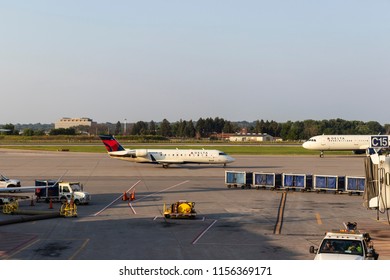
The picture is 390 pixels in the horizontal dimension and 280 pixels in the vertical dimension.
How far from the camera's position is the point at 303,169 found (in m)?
75.9

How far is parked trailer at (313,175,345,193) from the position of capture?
2032 inches

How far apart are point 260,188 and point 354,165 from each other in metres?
35.1

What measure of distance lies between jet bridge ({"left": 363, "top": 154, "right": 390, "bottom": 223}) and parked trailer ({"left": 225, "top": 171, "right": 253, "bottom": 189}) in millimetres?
29304

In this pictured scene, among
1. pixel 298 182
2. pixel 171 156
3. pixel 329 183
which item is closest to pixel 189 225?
pixel 298 182

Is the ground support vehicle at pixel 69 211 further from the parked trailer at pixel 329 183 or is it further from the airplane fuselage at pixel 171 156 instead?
the airplane fuselage at pixel 171 156

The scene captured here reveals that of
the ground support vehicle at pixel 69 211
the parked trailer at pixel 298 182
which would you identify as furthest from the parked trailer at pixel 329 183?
the ground support vehicle at pixel 69 211

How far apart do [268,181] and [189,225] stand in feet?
72.6

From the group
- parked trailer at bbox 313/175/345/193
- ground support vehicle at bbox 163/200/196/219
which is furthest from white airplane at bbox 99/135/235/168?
ground support vehicle at bbox 163/200/196/219

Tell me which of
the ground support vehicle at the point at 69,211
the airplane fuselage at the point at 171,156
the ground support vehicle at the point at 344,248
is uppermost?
the airplane fuselage at the point at 171,156

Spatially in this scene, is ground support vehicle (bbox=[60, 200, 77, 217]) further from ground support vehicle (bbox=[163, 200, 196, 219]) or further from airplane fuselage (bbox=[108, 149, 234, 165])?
airplane fuselage (bbox=[108, 149, 234, 165])

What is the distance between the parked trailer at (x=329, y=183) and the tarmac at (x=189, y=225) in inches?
42.5

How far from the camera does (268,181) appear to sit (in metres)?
54.3

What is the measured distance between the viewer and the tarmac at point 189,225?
83.9ft

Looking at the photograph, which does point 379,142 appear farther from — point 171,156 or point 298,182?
point 171,156
